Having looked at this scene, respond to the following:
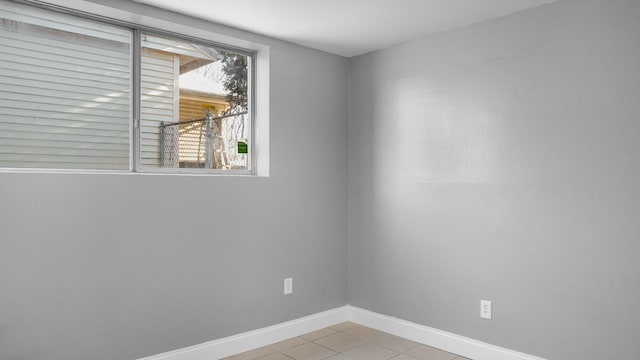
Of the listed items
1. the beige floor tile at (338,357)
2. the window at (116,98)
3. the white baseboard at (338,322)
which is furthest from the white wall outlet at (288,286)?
the window at (116,98)

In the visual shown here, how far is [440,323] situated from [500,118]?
1.50m

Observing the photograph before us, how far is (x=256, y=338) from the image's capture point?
10.8ft

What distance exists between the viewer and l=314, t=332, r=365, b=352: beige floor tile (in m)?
3.33

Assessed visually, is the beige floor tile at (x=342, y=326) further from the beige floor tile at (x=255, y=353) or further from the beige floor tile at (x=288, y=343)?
the beige floor tile at (x=255, y=353)

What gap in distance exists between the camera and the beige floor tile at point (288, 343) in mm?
3334

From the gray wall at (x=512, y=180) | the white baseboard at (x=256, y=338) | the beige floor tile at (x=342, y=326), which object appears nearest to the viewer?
the gray wall at (x=512, y=180)

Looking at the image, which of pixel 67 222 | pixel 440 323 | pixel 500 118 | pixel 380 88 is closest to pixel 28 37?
pixel 67 222

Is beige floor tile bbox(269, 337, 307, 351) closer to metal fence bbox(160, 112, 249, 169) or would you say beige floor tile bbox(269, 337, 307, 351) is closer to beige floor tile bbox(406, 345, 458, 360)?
beige floor tile bbox(406, 345, 458, 360)

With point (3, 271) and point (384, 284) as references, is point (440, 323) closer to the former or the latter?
point (384, 284)

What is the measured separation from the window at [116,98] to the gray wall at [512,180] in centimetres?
117

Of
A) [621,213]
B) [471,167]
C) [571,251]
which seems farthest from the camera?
[471,167]

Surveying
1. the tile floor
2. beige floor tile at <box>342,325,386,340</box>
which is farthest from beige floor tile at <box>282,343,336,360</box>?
beige floor tile at <box>342,325,386,340</box>

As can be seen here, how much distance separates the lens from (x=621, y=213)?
2.50m

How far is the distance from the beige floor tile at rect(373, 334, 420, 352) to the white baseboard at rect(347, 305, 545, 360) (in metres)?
0.05
